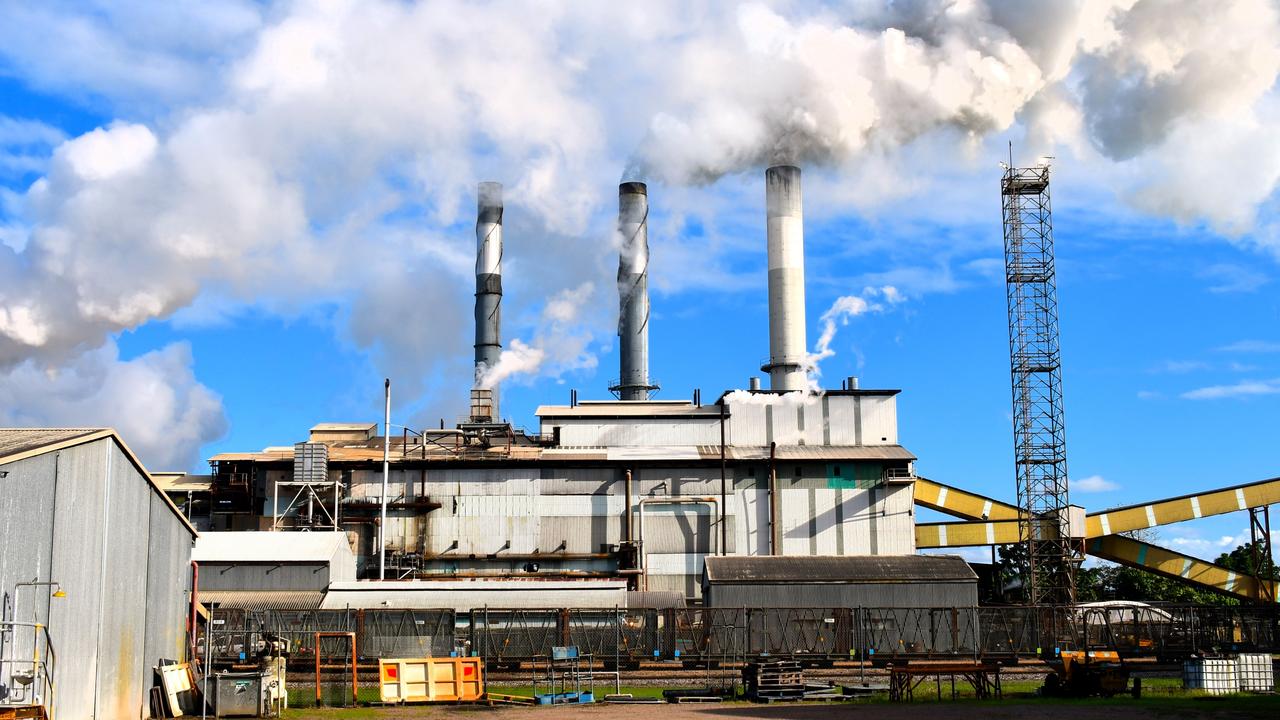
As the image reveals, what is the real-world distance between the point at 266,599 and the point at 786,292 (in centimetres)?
3771

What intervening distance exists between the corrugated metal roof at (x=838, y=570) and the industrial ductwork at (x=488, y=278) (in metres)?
36.6

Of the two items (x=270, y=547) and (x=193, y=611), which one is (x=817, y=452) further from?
(x=193, y=611)

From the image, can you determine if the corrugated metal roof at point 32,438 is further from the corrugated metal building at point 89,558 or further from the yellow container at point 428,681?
the yellow container at point 428,681

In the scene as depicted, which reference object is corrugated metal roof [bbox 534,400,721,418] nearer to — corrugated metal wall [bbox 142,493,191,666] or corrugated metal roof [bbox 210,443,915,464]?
corrugated metal roof [bbox 210,443,915,464]

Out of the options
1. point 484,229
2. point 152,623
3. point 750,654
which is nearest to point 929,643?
point 750,654

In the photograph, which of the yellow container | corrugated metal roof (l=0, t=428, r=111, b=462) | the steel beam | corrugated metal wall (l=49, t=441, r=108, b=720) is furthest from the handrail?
the steel beam

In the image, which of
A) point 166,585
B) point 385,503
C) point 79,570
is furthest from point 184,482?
point 79,570

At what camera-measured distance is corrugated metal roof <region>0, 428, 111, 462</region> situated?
899 inches

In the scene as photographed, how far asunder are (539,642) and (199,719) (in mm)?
19881

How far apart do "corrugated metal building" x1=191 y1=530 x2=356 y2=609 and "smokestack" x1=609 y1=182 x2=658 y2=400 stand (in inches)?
1304

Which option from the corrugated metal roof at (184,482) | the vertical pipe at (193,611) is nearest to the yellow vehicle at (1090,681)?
the vertical pipe at (193,611)

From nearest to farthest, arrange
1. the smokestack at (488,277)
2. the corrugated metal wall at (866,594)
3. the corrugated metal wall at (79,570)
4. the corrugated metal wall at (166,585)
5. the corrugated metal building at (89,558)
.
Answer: the corrugated metal building at (89,558)
the corrugated metal wall at (79,570)
the corrugated metal wall at (166,585)
the corrugated metal wall at (866,594)
the smokestack at (488,277)

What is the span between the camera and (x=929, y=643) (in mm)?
49812

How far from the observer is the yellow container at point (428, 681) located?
3244 cm
